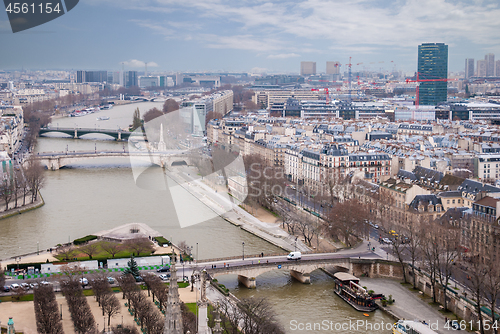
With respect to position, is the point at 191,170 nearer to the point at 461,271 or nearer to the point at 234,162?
the point at 234,162

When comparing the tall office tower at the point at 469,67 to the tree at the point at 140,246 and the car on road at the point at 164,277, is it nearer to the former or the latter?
the tree at the point at 140,246

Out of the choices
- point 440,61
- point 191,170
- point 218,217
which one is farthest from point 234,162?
point 440,61

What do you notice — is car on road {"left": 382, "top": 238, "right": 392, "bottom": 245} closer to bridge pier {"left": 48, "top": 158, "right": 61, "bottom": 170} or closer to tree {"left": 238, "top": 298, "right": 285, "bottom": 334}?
tree {"left": 238, "top": 298, "right": 285, "bottom": 334}

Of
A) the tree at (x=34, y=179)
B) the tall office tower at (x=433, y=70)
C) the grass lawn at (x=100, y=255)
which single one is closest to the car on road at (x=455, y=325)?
the grass lawn at (x=100, y=255)

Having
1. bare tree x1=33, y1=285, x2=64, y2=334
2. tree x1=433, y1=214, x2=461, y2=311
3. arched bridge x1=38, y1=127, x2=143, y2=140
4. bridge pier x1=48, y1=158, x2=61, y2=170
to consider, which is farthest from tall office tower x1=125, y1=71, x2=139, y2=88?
bare tree x1=33, y1=285, x2=64, y2=334

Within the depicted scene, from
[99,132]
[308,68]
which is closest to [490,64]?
[308,68]

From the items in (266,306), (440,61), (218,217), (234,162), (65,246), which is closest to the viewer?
(266,306)
